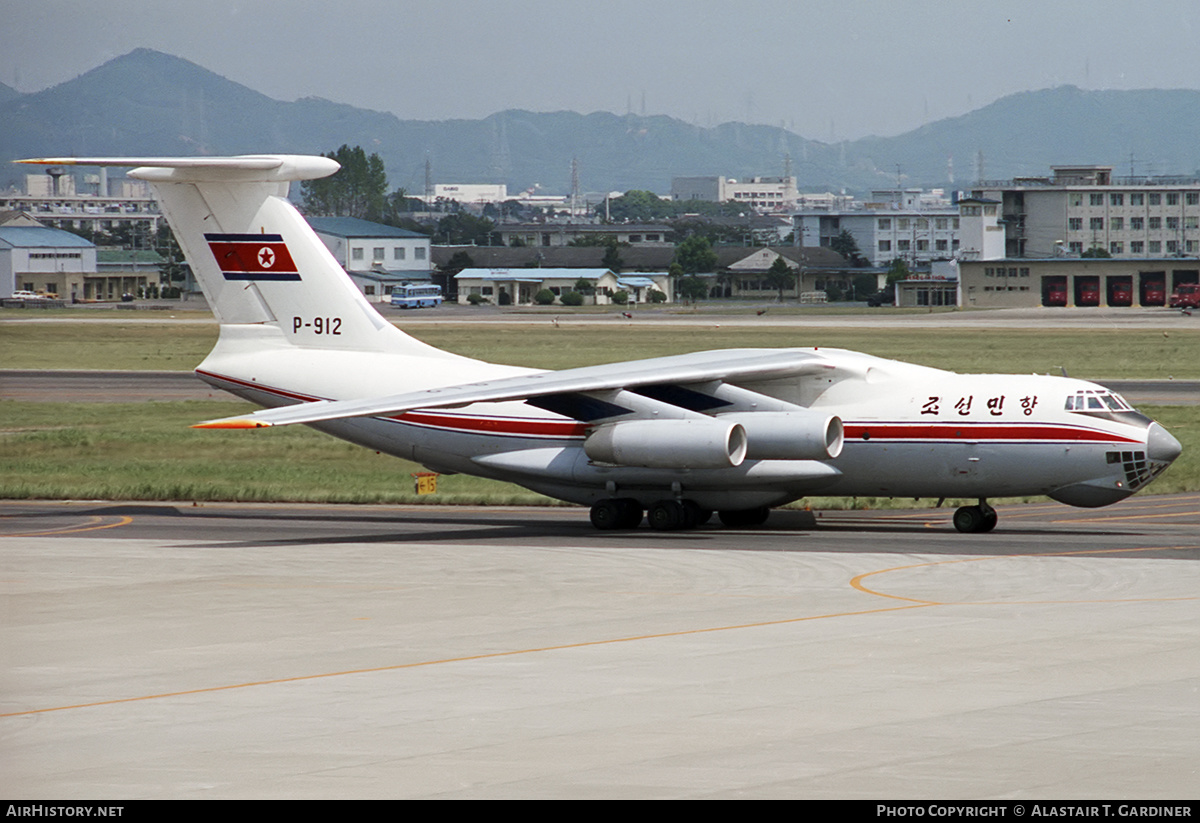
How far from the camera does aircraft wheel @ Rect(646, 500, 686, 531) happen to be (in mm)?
28422

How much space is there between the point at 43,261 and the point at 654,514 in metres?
116

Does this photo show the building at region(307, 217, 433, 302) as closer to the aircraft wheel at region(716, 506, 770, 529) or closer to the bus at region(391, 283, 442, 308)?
the bus at region(391, 283, 442, 308)

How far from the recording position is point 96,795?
35.0 ft

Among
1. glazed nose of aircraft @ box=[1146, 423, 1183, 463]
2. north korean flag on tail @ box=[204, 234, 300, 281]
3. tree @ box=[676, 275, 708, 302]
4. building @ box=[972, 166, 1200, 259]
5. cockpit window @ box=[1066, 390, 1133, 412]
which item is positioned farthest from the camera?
tree @ box=[676, 275, 708, 302]

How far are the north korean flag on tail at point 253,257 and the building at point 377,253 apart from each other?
113 metres

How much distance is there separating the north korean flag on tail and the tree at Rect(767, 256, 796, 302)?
134176 mm

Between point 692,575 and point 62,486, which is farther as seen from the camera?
point 62,486

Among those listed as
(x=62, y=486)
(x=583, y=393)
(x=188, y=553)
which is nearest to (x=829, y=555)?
(x=583, y=393)

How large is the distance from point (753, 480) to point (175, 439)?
20825 mm

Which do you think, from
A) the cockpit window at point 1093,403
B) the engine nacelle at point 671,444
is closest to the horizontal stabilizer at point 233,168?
the engine nacelle at point 671,444

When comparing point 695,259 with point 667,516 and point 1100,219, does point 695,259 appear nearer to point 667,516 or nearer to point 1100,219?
point 1100,219

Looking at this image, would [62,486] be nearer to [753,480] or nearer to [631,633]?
[753,480]

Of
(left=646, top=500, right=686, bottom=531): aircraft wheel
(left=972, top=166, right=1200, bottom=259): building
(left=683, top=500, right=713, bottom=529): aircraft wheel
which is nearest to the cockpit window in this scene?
(left=683, top=500, right=713, bottom=529): aircraft wheel

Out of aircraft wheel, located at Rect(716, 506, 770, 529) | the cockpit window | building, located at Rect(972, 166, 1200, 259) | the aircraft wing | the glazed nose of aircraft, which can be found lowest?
aircraft wheel, located at Rect(716, 506, 770, 529)
